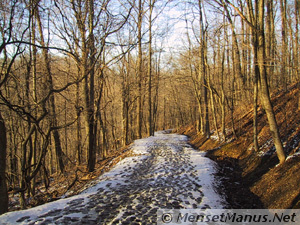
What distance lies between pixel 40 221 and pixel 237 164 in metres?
7.94

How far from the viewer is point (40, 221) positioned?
462 centimetres

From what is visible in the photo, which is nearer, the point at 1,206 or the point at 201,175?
the point at 1,206

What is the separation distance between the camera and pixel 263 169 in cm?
731

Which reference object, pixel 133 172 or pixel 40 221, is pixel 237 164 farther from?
pixel 40 221

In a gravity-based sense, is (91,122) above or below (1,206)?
above

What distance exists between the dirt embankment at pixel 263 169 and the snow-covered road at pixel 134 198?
0.74 meters

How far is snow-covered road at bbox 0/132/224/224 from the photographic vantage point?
4859 millimetres

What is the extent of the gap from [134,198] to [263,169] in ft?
15.2

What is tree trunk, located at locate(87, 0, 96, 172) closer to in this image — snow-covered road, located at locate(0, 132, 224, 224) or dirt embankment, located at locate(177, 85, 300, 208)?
snow-covered road, located at locate(0, 132, 224, 224)

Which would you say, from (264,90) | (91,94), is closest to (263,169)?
(264,90)

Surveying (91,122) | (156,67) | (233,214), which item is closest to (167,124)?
(156,67)

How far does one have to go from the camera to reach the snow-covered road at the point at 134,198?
486 centimetres

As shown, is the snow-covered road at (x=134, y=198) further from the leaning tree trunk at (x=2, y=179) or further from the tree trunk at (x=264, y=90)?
the tree trunk at (x=264, y=90)

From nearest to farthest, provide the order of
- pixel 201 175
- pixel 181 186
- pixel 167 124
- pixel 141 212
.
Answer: pixel 141 212 → pixel 181 186 → pixel 201 175 → pixel 167 124
